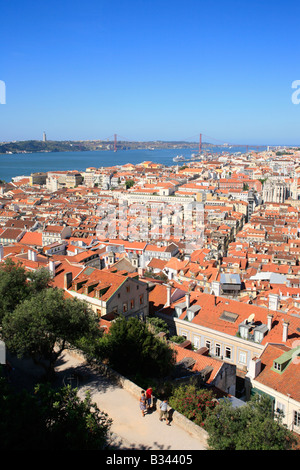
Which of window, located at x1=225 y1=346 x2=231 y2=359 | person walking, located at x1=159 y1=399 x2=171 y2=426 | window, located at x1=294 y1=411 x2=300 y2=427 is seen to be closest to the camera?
person walking, located at x1=159 y1=399 x2=171 y2=426

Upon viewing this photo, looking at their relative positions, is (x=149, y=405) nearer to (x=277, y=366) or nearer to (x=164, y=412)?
(x=164, y=412)

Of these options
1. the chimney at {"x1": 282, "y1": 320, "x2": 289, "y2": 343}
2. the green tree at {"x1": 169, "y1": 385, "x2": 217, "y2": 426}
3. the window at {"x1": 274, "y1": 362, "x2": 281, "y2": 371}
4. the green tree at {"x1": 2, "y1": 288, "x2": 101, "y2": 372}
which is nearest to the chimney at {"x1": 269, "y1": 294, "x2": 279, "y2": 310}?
the chimney at {"x1": 282, "y1": 320, "x2": 289, "y2": 343}

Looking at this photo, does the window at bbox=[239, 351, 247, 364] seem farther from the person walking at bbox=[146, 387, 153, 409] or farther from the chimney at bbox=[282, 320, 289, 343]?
the person walking at bbox=[146, 387, 153, 409]

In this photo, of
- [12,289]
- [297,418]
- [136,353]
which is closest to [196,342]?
[297,418]

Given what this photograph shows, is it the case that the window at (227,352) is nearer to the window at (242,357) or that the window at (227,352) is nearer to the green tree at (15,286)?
the window at (242,357)
